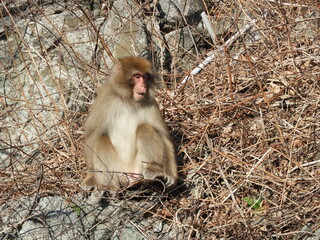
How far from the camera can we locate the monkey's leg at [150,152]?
5195 mm

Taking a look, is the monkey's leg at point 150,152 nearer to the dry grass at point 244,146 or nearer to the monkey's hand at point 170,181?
the monkey's hand at point 170,181

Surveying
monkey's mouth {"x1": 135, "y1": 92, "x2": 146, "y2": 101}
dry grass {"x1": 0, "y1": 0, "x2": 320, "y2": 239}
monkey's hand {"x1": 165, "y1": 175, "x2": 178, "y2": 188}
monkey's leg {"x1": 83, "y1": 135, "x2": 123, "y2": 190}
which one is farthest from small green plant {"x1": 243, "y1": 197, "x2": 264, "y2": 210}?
monkey's mouth {"x1": 135, "y1": 92, "x2": 146, "y2": 101}

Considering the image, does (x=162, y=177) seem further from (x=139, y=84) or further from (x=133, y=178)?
(x=139, y=84)

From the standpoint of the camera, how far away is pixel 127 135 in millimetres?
5383

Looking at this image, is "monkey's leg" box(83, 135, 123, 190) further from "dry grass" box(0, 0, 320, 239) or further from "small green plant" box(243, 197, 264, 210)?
"small green plant" box(243, 197, 264, 210)

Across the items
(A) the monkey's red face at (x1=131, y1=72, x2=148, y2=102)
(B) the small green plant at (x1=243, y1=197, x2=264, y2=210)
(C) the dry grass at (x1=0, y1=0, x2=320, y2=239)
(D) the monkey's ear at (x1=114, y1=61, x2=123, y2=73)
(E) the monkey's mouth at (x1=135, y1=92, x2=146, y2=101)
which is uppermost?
(D) the monkey's ear at (x1=114, y1=61, x2=123, y2=73)

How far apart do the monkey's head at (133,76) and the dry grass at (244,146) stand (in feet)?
A: 2.93

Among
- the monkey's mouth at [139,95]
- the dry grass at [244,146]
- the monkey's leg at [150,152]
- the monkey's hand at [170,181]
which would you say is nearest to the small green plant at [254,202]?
the dry grass at [244,146]

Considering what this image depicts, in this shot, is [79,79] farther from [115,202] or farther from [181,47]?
[115,202]

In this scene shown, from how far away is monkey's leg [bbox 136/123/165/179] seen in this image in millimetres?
5195

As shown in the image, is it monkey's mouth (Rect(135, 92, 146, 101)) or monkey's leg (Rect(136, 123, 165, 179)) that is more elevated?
monkey's mouth (Rect(135, 92, 146, 101))

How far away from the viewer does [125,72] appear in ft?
17.1

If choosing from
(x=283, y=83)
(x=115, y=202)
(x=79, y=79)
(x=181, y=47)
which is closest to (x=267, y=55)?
(x=283, y=83)

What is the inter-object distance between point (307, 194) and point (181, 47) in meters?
2.98
